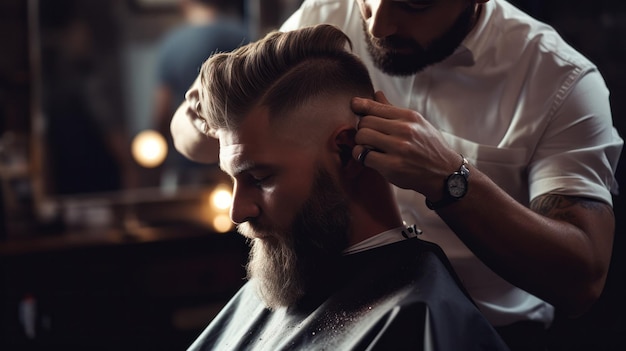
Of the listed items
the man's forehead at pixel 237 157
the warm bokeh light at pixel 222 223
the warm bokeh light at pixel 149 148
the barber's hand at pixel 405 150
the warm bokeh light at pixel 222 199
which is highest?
the barber's hand at pixel 405 150

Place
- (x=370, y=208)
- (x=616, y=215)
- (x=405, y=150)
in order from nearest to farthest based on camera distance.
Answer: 1. (x=405, y=150)
2. (x=370, y=208)
3. (x=616, y=215)

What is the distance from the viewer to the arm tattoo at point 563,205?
1586 mm

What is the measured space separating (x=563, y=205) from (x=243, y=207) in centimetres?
72

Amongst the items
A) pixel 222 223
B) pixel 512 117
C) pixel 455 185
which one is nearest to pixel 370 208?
pixel 455 185

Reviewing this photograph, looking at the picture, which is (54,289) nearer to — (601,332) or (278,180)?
(278,180)

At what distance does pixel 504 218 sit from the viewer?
143 centimetres

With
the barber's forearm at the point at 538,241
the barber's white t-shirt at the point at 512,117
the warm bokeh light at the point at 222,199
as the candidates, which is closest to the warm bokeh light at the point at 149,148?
the warm bokeh light at the point at 222,199

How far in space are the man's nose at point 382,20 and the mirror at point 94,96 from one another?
2.04 m

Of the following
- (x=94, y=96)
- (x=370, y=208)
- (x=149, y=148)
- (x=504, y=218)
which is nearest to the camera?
(x=504, y=218)

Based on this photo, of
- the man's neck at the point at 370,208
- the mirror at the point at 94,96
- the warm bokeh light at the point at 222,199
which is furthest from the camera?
the warm bokeh light at the point at 222,199

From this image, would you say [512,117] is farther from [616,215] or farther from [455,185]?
[616,215]

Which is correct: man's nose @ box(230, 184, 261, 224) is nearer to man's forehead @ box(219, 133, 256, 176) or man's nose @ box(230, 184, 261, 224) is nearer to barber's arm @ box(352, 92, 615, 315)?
man's forehead @ box(219, 133, 256, 176)

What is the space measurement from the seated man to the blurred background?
1695 mm

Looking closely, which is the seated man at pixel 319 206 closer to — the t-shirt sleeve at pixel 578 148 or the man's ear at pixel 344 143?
the man's ear at pixel 344 143
